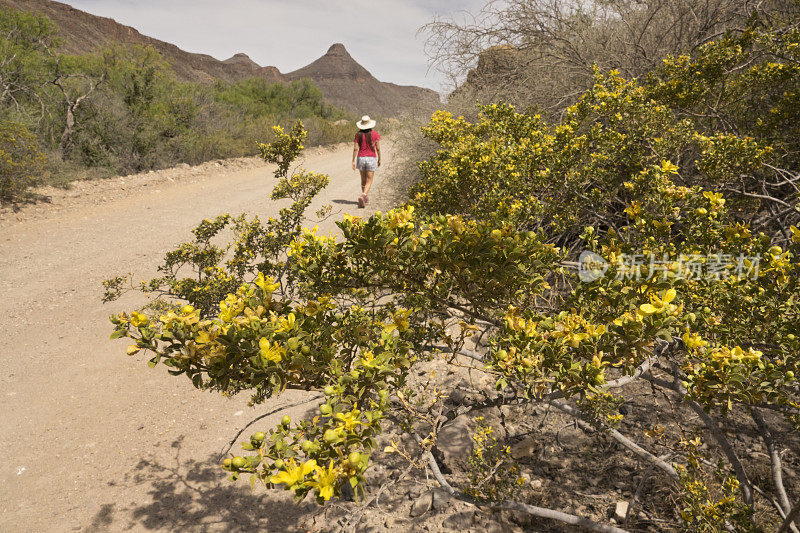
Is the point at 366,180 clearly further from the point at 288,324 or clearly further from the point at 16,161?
the point at 288,324

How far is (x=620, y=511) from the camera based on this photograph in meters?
2.49

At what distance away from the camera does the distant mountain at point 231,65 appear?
4931cm

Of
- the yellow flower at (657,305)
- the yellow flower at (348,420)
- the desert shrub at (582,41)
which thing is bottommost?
the yellow flower at (348,420)

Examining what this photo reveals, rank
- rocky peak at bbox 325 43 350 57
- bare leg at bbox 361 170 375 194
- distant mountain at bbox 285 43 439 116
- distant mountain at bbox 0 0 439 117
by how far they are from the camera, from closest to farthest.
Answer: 1. bare leg at bbox 361 170 375 194
2. distant mountain at bbox 0 0 439 117
3. distant mountain at bbox 285 43 439 116
4. rocky peak at bbox 325 43 350 57

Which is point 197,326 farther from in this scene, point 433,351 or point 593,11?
point 593,11

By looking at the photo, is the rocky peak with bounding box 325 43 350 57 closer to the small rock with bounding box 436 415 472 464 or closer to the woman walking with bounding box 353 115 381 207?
the woman walking with bounding box 353 115 381 207

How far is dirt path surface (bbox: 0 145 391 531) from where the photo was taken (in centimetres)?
275

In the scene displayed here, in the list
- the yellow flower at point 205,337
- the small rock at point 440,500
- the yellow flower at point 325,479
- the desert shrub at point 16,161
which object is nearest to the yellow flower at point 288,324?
the yellow flower at point 205,337

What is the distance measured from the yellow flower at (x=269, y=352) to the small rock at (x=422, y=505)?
1941 mm

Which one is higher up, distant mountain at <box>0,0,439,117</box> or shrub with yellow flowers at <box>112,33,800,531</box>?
distant mountain at <box>0,0,439,117</box>

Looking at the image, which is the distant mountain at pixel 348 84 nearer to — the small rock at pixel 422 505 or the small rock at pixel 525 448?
the small rock at pixel 525 448

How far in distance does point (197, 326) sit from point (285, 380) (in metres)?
0.36

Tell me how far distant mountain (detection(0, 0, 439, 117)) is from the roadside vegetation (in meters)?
16.8

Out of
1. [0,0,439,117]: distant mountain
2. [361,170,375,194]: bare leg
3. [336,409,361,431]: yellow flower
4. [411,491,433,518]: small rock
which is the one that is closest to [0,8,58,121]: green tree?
[361,170,375,194]: bare leg
